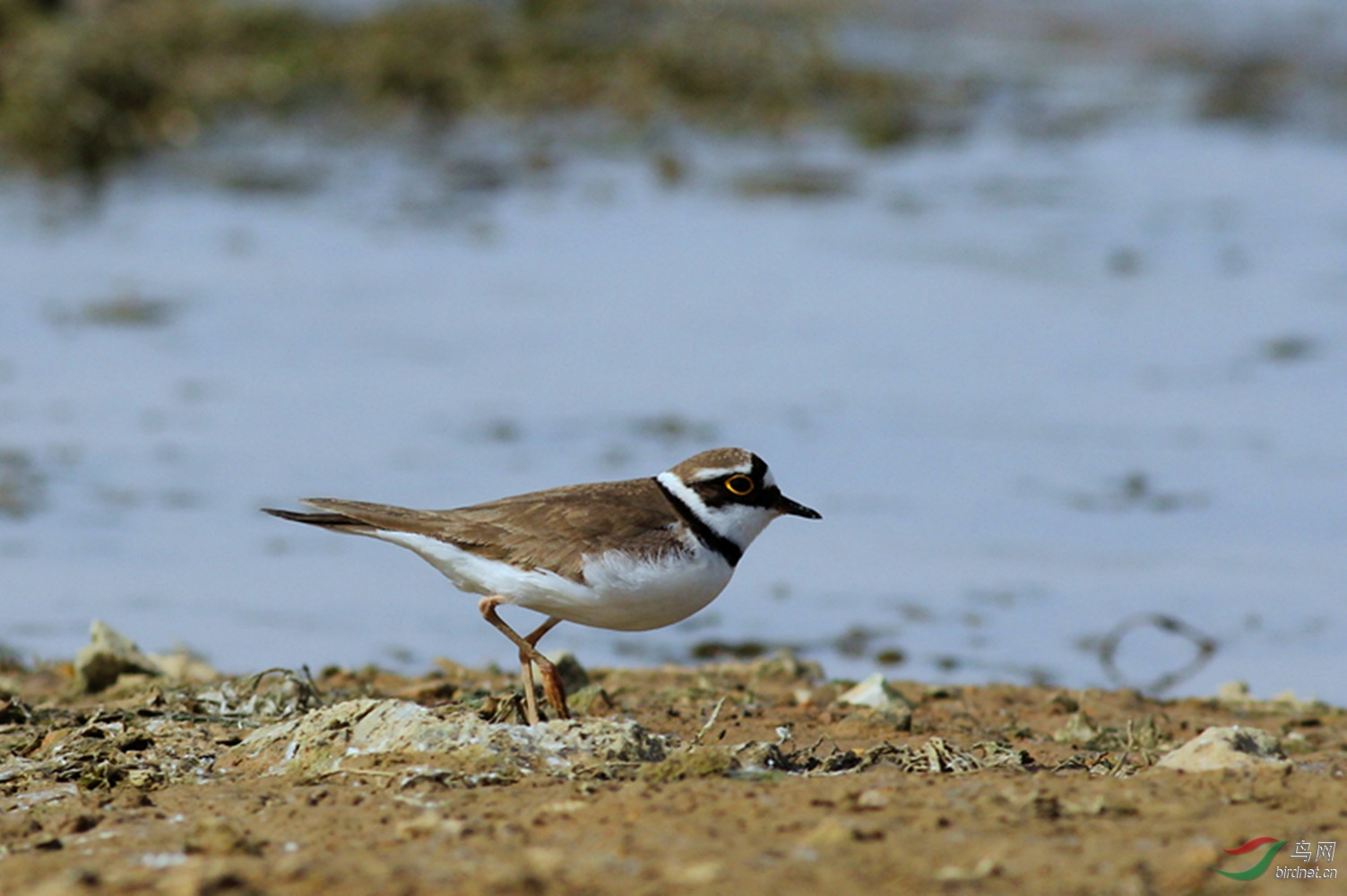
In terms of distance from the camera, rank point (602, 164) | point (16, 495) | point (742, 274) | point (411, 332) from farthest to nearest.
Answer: point (602, 164) < point (742, 274) < point (411, 332) < point (16, 495)

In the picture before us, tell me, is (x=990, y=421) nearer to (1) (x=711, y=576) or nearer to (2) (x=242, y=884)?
(1) (x=711, y=576)

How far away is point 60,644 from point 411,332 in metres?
4.61

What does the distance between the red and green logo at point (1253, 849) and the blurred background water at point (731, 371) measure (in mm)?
3913

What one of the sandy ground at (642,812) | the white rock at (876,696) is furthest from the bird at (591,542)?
the white rock at (876,696)

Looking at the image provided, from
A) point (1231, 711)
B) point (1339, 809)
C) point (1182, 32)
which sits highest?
point (1182, 32)

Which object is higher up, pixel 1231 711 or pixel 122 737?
pixel 122 737

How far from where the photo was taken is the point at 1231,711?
7.37 m

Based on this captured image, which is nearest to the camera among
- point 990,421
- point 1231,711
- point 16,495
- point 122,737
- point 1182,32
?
point 122,737

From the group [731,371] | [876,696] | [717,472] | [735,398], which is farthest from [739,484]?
[731,371]

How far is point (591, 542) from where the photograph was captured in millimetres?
5781

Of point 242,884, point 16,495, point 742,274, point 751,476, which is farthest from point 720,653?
point 742,274

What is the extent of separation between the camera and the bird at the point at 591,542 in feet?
18.8

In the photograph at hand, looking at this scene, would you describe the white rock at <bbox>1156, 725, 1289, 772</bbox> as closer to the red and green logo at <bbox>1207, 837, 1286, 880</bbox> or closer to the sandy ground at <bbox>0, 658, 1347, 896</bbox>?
the sandy ground at <bbox>0, 658, 1347, 896</bbox>

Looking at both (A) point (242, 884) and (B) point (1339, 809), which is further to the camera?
(B) point (1339, 809)
